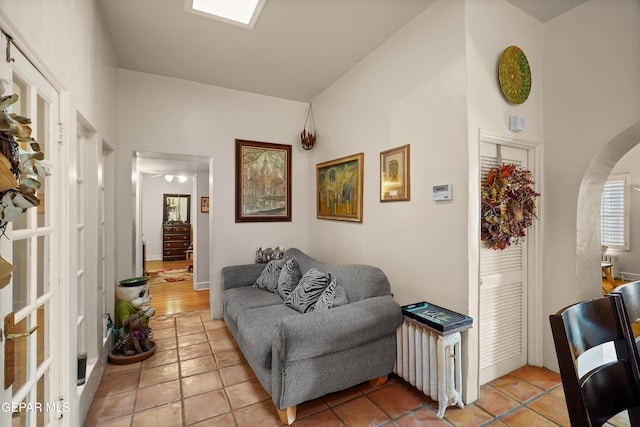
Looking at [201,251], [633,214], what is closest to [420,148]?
[201,251]

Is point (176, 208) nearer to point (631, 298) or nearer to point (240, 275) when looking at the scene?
point (240, 275)

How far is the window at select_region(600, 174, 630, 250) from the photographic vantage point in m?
5.19

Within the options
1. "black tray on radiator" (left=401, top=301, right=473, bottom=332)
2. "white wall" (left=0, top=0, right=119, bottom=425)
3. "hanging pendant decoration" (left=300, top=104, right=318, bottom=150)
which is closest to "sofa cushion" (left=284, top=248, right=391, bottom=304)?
"black tray on radiator" (left=401, top=301, right=473, bottom=332)

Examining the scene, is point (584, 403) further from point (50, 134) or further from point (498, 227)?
point (50, 134)

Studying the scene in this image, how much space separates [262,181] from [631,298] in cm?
370

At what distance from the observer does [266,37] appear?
2809mm

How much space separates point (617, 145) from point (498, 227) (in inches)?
42.8

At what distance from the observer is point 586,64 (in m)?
2.30

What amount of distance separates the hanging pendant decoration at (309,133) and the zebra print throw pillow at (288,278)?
68.0 inches

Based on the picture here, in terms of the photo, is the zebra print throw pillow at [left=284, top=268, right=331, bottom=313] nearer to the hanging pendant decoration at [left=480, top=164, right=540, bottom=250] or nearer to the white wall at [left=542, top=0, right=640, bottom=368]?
the hanging pendant decoration at [left=480, top=164, right=540, bottom=250]

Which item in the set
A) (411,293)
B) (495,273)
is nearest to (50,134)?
(411,293)

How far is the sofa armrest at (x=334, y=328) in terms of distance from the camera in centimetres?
187

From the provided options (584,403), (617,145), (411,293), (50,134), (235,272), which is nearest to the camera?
(584,403)

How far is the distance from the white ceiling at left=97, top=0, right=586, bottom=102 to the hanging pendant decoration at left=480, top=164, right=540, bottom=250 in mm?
1398
